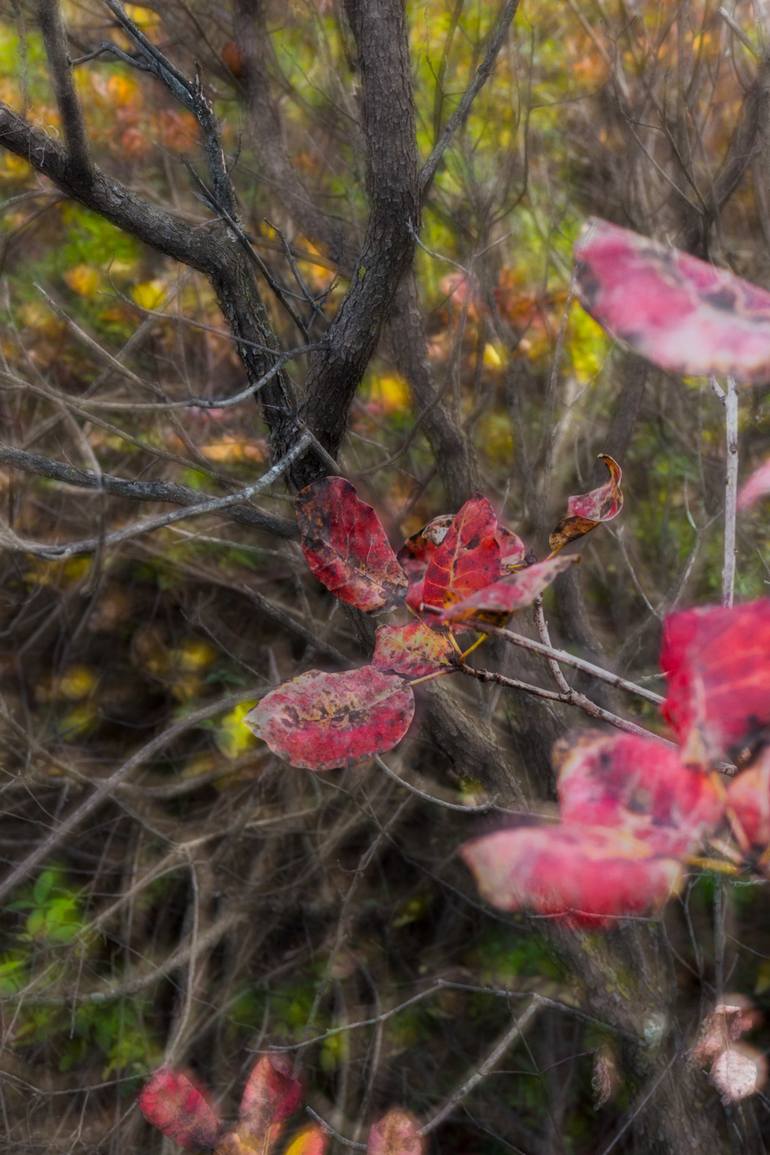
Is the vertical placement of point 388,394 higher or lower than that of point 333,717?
lower

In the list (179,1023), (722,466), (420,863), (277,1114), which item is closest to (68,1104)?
(179,1023)

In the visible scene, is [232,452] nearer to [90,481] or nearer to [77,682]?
[77,682]

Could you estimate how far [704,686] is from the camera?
0.46 m

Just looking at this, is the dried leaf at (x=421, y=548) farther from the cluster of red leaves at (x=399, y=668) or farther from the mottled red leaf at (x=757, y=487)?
the mottled red leaf at (x=757, y=487)

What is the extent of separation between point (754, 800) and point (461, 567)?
0.23 metres

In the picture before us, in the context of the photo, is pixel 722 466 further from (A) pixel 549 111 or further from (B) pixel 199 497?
(B) pixel 199 497

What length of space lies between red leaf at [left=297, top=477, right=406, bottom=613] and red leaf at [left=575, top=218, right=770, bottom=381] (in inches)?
10.4

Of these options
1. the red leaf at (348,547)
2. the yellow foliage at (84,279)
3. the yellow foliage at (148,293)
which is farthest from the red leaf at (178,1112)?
the yellow foliage at (84,279)

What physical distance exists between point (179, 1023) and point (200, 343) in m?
1.41

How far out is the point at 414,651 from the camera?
0.62 m

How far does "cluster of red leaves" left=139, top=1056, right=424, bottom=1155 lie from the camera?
1.03m

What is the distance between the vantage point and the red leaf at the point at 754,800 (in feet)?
1.47

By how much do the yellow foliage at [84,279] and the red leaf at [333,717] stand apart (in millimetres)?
1835

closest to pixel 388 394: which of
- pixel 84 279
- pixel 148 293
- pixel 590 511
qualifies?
pixel 148 293
